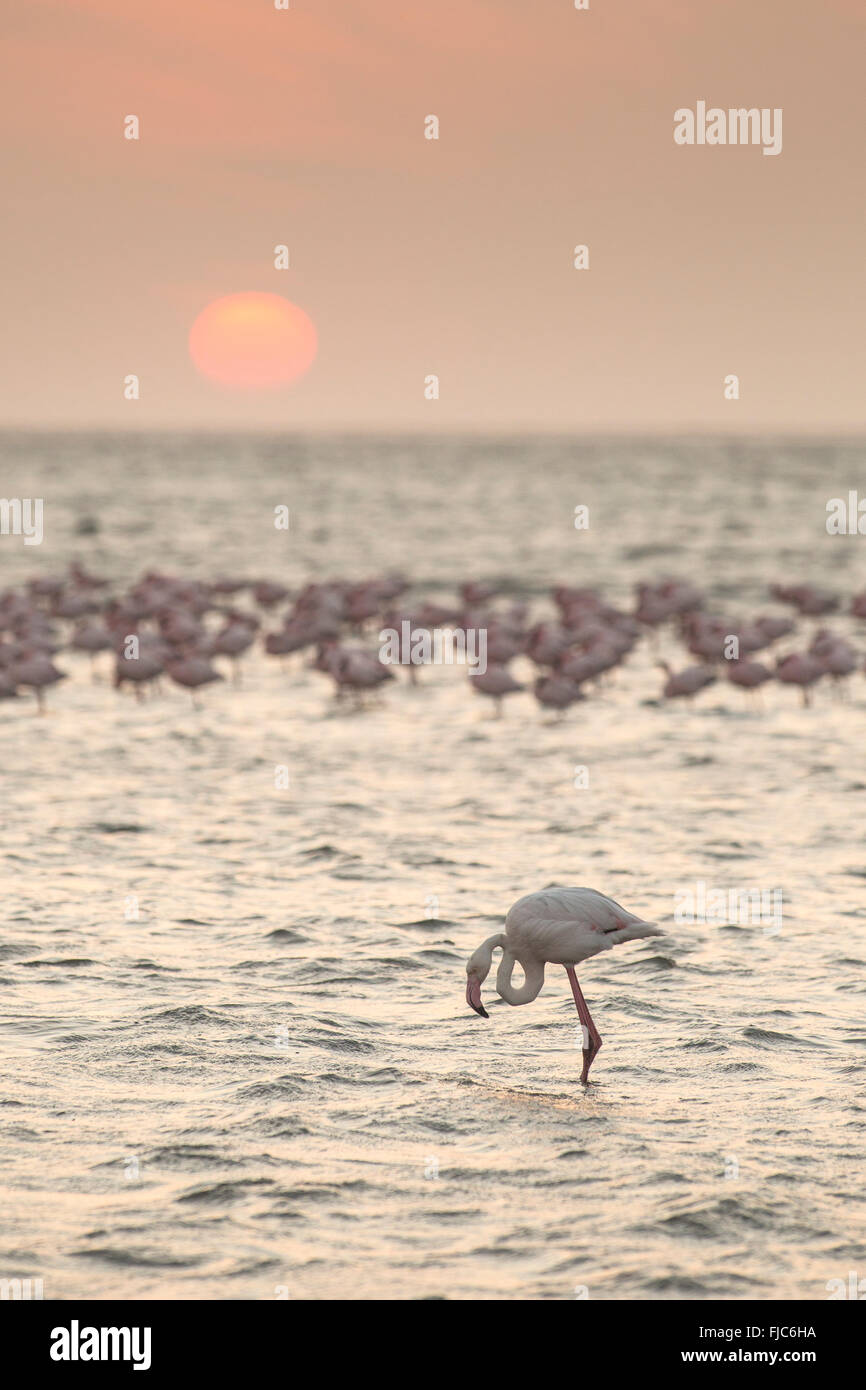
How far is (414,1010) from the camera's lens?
30.9 ft

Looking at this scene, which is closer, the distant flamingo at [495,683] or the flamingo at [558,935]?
the flamingo at [558,935]

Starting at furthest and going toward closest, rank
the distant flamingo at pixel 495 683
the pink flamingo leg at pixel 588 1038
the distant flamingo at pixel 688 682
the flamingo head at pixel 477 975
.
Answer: the distant flamingo at pixel 688 682, the distant flamingo at pixel 495 683, the flamingo head at pixel 477 975, the pink flamingo leg at pixel 588 1038

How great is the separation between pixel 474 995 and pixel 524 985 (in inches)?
15.9

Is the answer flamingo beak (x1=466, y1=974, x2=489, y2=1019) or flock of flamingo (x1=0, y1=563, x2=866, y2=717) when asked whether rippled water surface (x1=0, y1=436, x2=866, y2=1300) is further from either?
flock of flamingo (x1=0, y1=563, x2=866, y2=717)

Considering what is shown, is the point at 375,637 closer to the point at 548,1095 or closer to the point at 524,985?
the point at 524,985

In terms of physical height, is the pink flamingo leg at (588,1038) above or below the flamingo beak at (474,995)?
below

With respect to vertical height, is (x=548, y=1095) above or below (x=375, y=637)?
below

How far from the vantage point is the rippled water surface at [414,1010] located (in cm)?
650

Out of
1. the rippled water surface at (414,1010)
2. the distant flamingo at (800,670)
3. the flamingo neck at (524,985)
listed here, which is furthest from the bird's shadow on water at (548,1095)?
the distant flamingo at (800,670)

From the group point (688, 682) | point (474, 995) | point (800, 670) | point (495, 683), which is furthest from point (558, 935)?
point (800, 670)

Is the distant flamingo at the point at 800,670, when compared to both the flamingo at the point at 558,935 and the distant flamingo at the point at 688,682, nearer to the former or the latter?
the distant flamingo at the point at 688,682

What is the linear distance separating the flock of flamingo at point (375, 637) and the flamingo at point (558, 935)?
445 inches

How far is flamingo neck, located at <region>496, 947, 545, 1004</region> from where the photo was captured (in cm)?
873

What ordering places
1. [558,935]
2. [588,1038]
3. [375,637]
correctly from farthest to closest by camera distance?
[375,637], [558,935], [588,1038]
